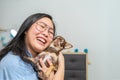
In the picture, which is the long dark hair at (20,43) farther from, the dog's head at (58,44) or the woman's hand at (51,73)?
the dog's head at (58,44)

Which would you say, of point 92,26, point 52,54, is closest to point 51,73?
point 52,54

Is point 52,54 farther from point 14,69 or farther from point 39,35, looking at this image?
point 14,69

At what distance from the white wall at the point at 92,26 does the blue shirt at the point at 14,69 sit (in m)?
1.75

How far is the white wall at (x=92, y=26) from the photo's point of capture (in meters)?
2.70

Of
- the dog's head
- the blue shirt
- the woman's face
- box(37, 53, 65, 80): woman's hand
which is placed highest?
the woman's face

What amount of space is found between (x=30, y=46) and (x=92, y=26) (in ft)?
5.60

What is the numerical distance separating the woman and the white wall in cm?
151

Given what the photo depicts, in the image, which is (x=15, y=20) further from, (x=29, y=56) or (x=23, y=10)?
(x=29, y=56)

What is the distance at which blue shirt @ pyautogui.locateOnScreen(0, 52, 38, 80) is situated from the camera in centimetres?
100

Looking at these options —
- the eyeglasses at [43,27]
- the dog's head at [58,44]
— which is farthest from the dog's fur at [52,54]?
the eyeglasses at [43,27]

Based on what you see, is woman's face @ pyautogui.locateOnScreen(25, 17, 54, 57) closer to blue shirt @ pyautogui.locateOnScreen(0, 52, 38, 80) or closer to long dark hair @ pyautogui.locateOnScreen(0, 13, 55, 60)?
long dark hair @ pyautogui.locateOnScreen(0, 13, 55, 60)

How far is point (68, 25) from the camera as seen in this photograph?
9.18ft

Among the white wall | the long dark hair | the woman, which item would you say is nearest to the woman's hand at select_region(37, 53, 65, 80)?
the woman

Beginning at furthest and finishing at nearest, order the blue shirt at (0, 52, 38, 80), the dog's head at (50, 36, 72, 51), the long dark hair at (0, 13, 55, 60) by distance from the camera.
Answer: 1. the dog's head at (50, 36, 72, 51)
2. the long dark hair at (0, 13, 55, 60)
3. the blue shirt at (0, 52, 38, 80)
